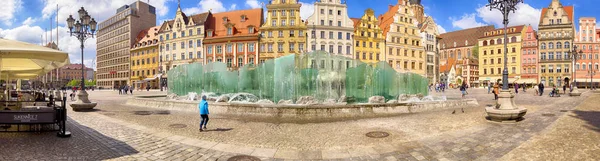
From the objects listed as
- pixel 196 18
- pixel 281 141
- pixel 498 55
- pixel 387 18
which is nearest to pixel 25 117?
pixel 281 141

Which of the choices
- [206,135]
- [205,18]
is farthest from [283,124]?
[205,18]

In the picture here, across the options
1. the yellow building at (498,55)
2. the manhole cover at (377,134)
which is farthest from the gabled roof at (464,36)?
the manhole cover at (377,134)

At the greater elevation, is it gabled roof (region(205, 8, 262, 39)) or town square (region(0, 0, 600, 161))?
gabled roof (region(205, 8, 262, 39))

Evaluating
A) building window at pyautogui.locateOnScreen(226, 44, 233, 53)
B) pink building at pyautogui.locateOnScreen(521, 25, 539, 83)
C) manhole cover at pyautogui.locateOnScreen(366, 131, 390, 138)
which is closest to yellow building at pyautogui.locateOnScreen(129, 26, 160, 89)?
building window at pyautogui.locateOnScreen(226, 44, 233, 53)

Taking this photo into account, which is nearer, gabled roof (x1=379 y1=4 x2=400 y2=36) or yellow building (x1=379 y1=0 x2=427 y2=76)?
yellow building (x1=379 y1=0 x2=427 y2=76)

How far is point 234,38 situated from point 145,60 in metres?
29.8

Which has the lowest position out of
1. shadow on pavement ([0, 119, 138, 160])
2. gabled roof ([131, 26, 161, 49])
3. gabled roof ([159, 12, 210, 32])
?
shadow on pavement ([0, 119, 138, 160])

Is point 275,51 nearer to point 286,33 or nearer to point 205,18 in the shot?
point 286,33

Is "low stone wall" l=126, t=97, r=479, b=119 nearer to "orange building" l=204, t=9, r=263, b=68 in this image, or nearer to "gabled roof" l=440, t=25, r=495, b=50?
"orange building" l=204, t=9, r=263, b=68

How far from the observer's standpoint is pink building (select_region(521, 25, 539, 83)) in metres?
A: 67.7

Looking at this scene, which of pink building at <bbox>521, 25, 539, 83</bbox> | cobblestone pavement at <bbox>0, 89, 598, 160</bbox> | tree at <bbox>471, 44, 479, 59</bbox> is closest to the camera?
cobblestone pavement at <bbox>0, 89, 598, 160</bbox>

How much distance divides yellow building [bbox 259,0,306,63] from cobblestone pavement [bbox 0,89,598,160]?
141ft

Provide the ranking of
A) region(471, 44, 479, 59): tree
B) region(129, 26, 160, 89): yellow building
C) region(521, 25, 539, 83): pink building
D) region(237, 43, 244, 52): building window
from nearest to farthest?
region(237, 43, 244, 52): building window, region(129, 26, 160, 89): yellow building, region(521, 25, 539, 83): pink building, region(471, 44, 479, 59): tree

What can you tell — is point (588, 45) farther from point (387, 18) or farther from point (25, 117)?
point (25, 117)
